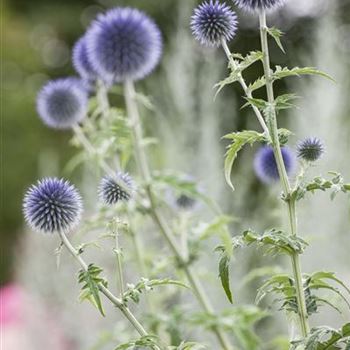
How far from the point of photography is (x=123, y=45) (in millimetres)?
1606

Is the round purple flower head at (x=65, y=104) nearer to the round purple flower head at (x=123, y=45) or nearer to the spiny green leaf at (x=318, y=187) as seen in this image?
the round purple flower head at (x=123, y=45)

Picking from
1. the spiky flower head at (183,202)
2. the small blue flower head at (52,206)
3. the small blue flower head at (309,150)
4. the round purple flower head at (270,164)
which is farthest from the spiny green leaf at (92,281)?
the spiky flower head at (183,202)

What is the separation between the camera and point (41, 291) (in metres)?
4.73

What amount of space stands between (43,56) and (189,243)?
30.6ft

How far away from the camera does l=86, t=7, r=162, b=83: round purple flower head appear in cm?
157

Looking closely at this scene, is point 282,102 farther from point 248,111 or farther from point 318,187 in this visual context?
point 248,111

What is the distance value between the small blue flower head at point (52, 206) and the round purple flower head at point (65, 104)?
670 millimetres

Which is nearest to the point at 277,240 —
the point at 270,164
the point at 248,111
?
the point at 270,164

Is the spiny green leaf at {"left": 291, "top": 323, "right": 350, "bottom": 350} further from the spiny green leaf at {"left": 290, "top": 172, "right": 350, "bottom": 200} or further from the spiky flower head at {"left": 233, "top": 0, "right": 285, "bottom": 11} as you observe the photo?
the spiky flower head at {"left": 233, "top": 0, "right": 285, "bottom": 11}

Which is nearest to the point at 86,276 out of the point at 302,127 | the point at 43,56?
the point at 302,127

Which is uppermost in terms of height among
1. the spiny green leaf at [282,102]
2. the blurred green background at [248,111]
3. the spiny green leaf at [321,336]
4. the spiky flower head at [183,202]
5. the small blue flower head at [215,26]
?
the blurred green background at [248,111]

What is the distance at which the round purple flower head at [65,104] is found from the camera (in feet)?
7.68

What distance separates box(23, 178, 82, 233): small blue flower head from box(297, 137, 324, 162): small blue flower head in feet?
1.56

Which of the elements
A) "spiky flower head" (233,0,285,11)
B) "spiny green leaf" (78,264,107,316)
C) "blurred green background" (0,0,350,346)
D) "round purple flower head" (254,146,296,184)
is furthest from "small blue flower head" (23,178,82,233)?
"blurred green background" (0,0,350,346)
